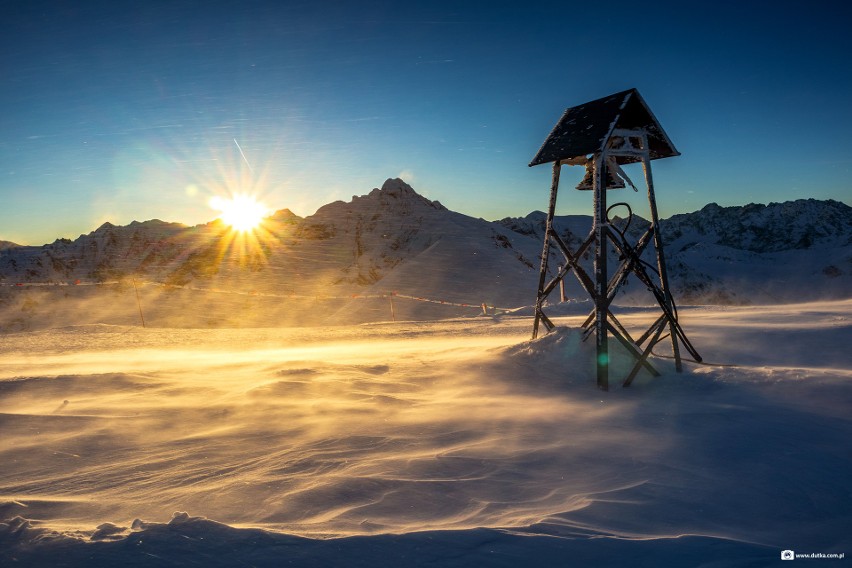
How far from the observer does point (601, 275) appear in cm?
704

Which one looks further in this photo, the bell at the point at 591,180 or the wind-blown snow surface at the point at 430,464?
the bell at the point at 591,180

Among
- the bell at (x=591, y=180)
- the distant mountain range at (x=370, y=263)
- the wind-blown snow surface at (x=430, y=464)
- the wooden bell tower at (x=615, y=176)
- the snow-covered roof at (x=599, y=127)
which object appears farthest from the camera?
the distant mountain range at (x=370, y=263)

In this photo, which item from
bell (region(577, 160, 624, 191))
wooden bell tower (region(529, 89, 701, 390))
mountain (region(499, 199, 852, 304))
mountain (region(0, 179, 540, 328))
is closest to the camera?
wooden bell tower (region(529, 89, 701, 390))

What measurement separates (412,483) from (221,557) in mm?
1614

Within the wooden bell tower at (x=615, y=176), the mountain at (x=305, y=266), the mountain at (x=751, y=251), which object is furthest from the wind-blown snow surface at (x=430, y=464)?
the mountain at (x=751, y=251)

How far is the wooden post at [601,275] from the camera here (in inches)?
270

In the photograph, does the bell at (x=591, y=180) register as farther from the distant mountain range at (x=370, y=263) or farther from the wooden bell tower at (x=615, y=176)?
the distant mountain range at (x=370, y=263)

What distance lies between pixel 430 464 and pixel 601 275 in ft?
14.8

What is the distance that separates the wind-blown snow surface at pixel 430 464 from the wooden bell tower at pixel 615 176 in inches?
22.2

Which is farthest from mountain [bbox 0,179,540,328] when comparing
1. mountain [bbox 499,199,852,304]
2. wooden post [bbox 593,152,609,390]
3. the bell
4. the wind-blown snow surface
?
the wind-blown snow surface

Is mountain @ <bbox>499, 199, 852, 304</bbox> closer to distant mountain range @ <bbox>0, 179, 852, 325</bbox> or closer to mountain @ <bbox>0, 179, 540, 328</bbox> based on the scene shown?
distant mountain range @ <bbox>0, 179, 852, 325</bbox>

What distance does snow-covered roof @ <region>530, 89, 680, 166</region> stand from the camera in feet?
24.6

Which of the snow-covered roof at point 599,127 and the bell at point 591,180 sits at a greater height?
the snow-covered roof at point 599,127

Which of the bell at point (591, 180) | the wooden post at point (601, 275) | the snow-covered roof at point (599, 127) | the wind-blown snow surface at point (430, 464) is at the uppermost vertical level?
the snow-covered roof at point (599, 127)
